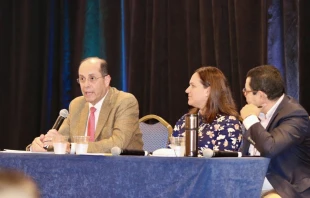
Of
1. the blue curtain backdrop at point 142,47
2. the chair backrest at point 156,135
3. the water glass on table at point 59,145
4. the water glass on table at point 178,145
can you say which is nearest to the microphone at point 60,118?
the water glass on table at point 59,145

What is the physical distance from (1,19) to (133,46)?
1.38 m

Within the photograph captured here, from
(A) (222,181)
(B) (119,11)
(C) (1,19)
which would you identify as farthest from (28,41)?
(A) (222,181)

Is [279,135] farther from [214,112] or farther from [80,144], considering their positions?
[80,144]

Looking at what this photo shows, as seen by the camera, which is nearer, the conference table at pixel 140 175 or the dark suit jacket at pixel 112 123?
the conference table at pixel 140 175

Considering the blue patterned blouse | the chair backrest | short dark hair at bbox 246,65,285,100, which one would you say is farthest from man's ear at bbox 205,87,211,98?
the chair backrest

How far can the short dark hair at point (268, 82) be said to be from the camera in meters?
2.77

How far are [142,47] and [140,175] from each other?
266cm

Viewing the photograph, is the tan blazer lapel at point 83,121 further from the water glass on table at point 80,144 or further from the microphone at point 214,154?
the microphone at point 214,154

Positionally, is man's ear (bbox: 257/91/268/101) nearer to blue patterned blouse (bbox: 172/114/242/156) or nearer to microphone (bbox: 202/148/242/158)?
blue patterned blouse (bbox: 172/114/242/156)

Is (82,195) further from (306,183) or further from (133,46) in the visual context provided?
(133,46)

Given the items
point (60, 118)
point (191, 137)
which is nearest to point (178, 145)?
point (191, 137)

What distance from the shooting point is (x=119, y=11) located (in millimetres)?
4785

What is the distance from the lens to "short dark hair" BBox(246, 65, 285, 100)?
9.10 ft

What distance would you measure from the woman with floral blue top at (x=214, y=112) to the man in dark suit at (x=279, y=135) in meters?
0.23
